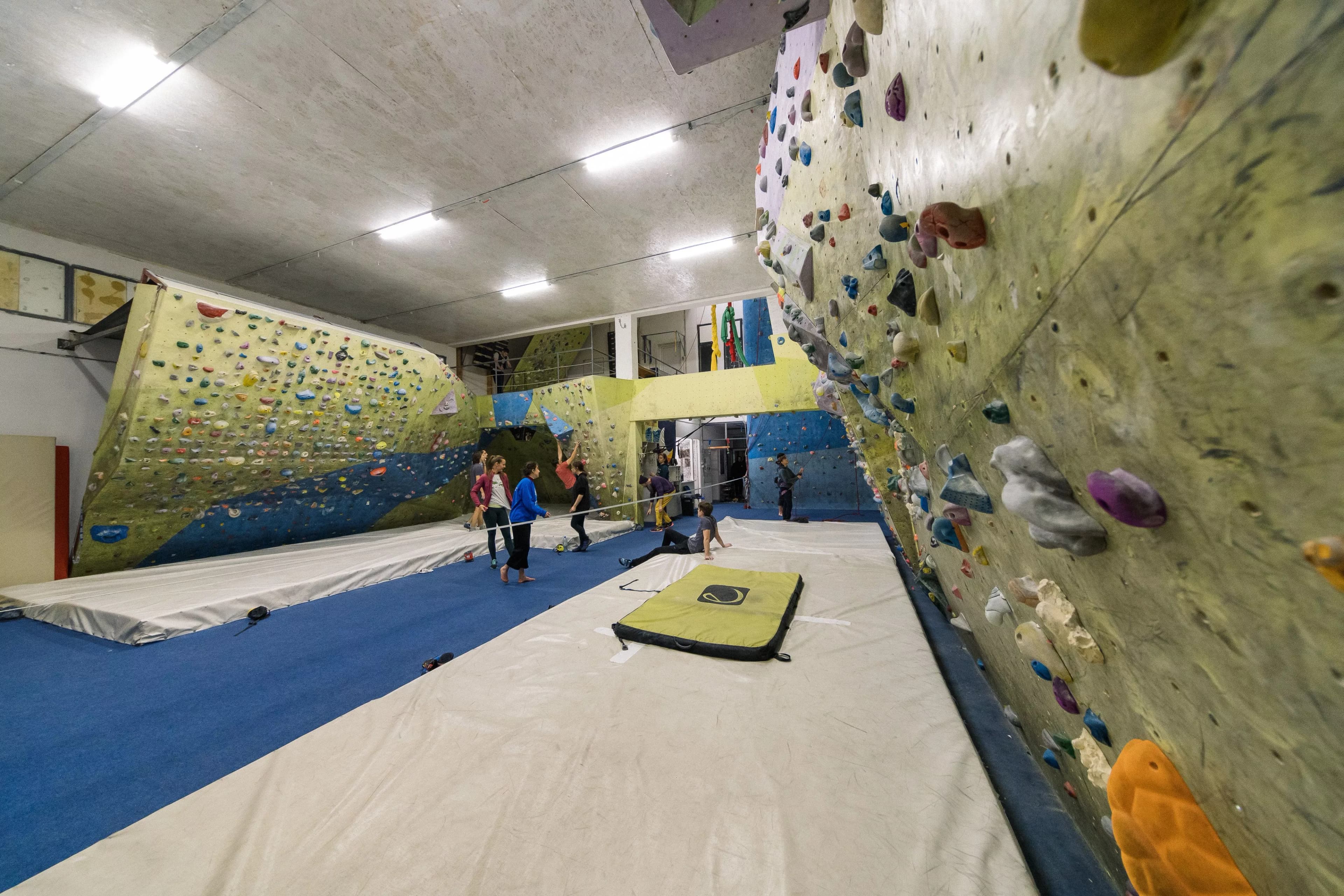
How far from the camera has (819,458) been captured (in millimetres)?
8547

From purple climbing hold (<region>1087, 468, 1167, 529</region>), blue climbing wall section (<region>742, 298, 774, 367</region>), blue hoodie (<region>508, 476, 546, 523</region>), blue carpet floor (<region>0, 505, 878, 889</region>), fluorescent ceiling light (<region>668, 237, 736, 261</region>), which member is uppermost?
fluorescent ceiling light (<region>668, 237, 736, 261</region>)

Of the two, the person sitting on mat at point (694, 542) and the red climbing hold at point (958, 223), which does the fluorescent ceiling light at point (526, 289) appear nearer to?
the person sitting on mat at point (694, 542)

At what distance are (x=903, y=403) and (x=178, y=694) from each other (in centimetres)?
361

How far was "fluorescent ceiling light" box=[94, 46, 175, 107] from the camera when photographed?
2.82m

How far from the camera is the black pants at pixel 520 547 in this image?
4070 mm

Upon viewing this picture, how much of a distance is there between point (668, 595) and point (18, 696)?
3.44 metres

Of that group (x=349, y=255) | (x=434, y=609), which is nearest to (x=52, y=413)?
(x=349, y=255)

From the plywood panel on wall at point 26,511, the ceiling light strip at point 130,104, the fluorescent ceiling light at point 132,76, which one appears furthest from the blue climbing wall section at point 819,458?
the plywood panel on wall at point 26,511

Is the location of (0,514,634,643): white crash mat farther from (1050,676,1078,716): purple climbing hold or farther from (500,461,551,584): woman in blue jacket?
(1050,676,1078,716): purple climbing hold

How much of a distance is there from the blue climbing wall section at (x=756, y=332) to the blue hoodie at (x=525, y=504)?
15.5 feet

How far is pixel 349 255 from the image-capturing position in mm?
5520

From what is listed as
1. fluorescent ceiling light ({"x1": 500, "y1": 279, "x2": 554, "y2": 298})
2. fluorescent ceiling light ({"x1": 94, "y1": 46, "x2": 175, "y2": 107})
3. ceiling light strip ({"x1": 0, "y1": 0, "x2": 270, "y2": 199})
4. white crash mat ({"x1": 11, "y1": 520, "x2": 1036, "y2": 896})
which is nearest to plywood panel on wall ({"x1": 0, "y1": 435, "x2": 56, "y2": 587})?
ceiling light strip ({"x1": 0, "y1": 0, "x2": 270, "y2": 199})

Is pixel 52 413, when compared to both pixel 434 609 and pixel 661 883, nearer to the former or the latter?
pixel 434 609

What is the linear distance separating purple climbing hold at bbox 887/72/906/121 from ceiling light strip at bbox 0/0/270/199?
3.64m
